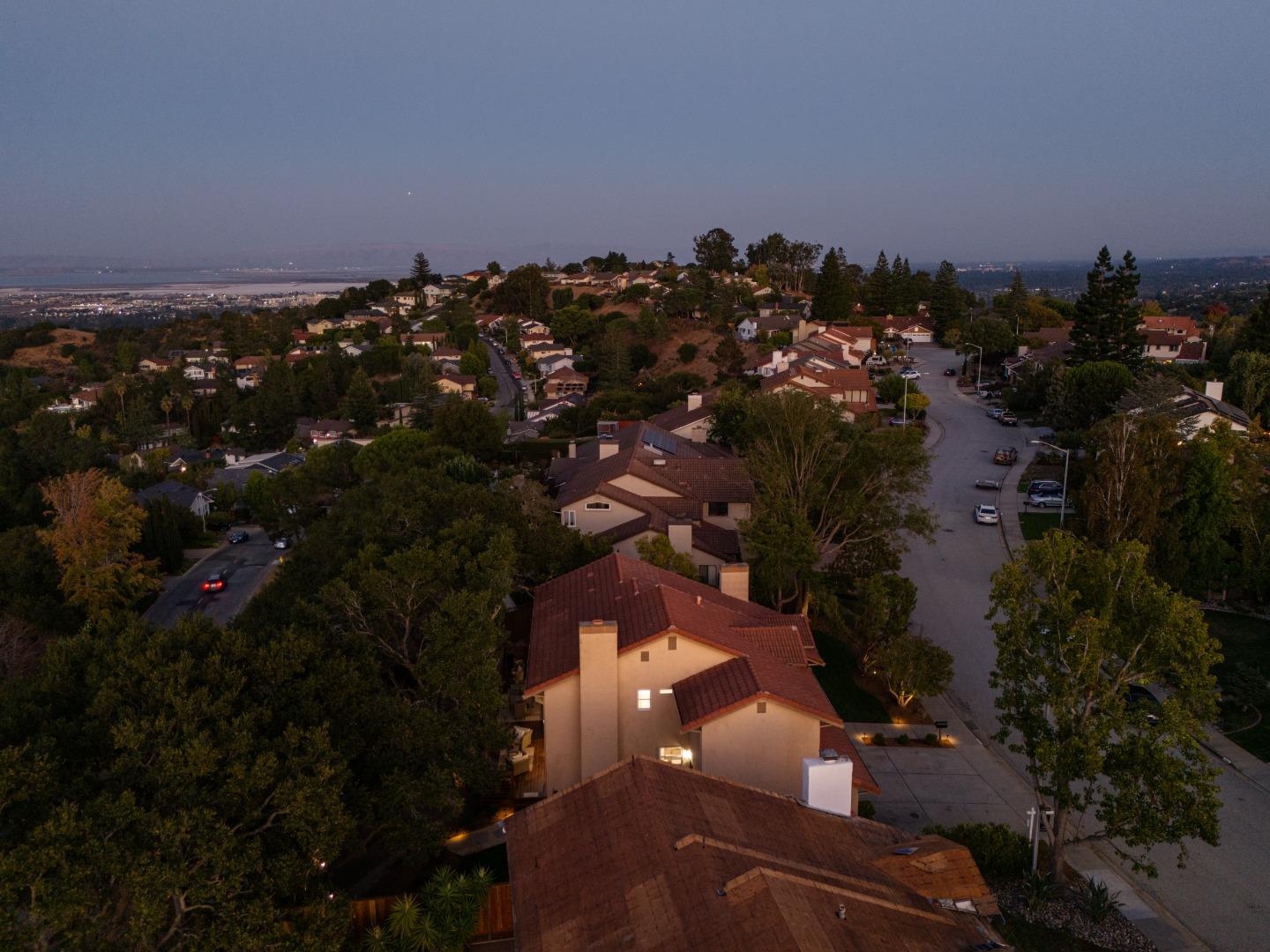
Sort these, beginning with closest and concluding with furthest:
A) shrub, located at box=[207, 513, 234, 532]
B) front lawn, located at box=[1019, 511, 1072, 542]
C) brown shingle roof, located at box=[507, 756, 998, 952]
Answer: brown shingle roof, located at box=[507, 756, 998, 952] → front lawn, located at box=[1019, 511, 1072, 542] → shrub, located at box=[207, 513, 234, 532]

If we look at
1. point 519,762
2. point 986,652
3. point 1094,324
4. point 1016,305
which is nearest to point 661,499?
point 986,652

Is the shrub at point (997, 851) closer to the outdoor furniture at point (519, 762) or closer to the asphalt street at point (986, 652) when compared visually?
the asphalt street at point (986, 652)

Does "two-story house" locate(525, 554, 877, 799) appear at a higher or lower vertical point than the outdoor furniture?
higher

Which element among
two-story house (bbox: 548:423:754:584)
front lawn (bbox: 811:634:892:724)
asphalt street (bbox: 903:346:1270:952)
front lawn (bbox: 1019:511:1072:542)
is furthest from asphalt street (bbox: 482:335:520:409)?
front lawn (bbox: 811:634:892:724)

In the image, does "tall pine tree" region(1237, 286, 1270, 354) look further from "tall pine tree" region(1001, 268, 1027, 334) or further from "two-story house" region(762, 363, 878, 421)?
"tall pine tree" region(1001, 268, 1027, 334)

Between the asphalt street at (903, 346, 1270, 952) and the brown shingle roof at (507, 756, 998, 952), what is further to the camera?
the asphalt street at (903, 346, 1270, 952)

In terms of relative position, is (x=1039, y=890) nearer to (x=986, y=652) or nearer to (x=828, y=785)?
(x=828, y=785)

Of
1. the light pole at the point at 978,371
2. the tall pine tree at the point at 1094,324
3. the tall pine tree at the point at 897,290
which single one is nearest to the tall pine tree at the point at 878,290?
the tall pine tree at the point at 897,290
